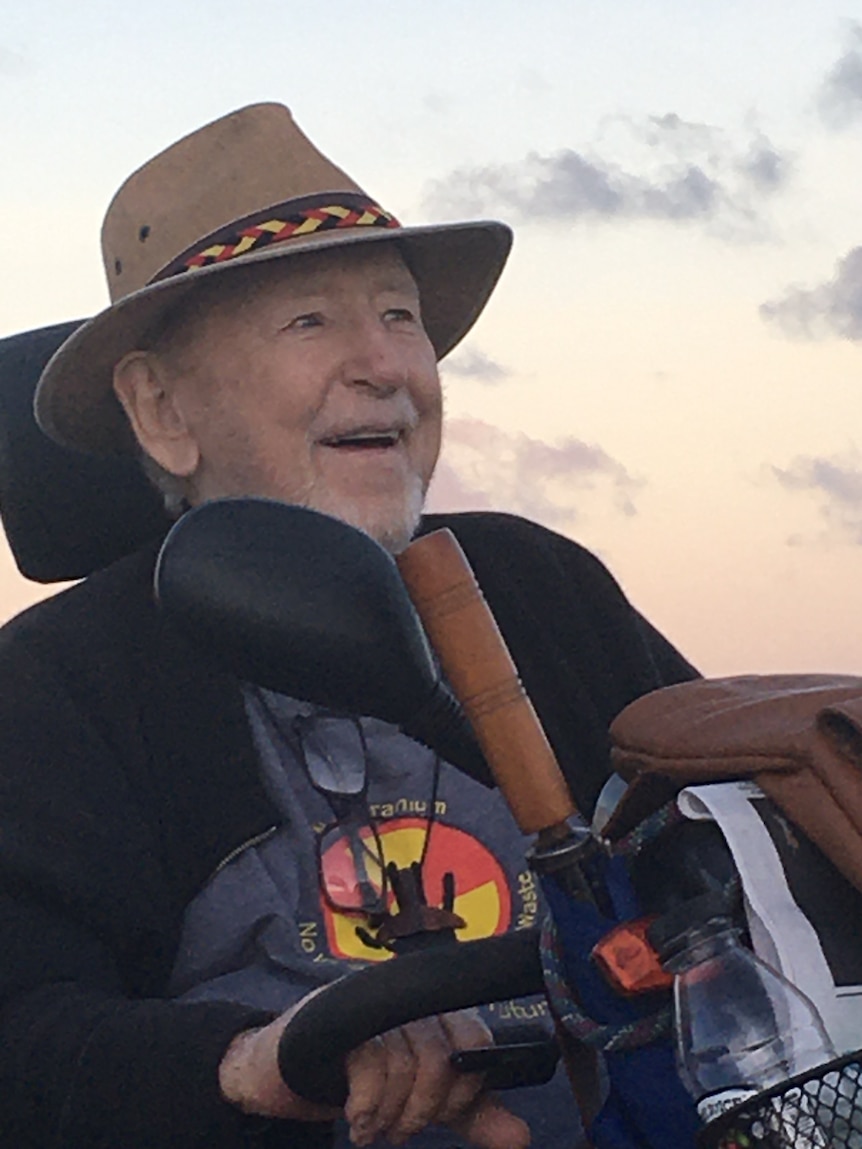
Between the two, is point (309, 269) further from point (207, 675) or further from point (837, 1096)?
point (837, 1096)

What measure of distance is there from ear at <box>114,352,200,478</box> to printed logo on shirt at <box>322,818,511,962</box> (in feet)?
2.08

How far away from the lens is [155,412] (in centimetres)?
257

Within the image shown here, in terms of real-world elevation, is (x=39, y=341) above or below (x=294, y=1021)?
above

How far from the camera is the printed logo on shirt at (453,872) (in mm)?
2156

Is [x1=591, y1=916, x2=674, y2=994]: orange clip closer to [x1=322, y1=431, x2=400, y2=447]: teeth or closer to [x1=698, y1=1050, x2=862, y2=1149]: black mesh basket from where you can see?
[x1=698, y1=1050, x2=862, y2=1149]: black mesh basket

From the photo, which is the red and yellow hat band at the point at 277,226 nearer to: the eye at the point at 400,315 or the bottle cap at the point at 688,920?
the eye at the point at 400,315

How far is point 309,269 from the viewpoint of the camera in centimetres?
244

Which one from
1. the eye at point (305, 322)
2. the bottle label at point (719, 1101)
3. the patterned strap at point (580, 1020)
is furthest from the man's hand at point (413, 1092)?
the eye at point (305, 322)

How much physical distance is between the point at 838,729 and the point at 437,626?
36 cm

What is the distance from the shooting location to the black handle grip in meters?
1.23

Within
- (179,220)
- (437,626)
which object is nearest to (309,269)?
(179,220)

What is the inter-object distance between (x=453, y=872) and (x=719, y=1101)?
112 centimetres

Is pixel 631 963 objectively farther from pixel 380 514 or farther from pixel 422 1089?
pixel 380 514

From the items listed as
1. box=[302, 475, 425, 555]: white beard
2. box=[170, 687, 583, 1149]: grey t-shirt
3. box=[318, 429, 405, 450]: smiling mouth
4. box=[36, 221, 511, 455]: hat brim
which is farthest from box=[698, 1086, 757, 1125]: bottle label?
box=[36, 221, 511, 455]: hat brim
